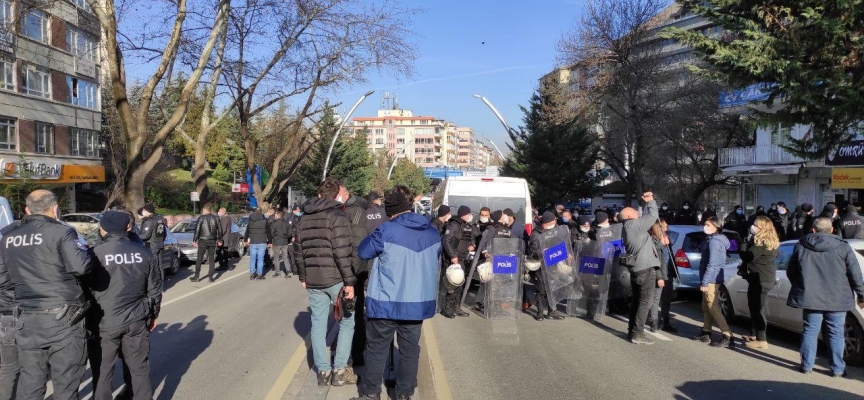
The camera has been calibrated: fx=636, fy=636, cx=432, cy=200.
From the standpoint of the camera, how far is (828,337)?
6.44 meters

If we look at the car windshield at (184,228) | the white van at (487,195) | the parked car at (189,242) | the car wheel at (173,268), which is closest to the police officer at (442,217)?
the white van at (487,195)

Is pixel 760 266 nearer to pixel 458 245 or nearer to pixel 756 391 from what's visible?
pixel 756 391

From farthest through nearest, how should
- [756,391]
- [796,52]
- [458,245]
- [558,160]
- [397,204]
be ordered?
[558,160], [796,52], [458,245], [756,391], [397,204]

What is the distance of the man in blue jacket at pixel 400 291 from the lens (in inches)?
189

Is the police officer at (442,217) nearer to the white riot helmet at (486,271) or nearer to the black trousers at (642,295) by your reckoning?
the white riot helmet at (486,271)

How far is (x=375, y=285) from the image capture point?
486 cm

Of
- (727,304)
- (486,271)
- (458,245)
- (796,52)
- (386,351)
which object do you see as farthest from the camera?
(796,52)

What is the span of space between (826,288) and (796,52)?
5422 millimetres

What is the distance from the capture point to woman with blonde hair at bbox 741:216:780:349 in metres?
7.39

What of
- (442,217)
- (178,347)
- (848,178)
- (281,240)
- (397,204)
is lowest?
(178,347)

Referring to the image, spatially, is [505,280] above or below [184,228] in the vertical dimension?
above

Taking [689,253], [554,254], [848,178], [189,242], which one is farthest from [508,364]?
[848,178]

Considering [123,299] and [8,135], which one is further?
[8,135]

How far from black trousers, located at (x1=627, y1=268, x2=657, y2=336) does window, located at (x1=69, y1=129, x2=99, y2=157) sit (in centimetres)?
3618
